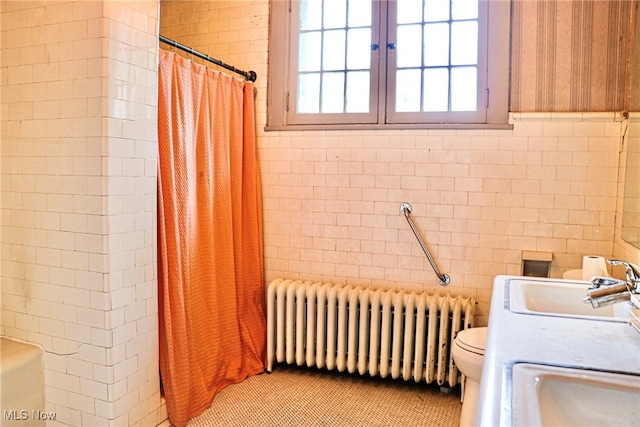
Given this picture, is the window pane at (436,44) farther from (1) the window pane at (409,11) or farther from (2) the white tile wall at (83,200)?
(2) the white tile wall at (83,200)

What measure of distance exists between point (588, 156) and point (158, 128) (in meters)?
2.20

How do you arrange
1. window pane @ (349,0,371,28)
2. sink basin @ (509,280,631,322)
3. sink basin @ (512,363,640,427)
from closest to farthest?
1. sink basin @ (512,363,640,427)
2. sink basin @ (509,280,631,322)
3. window pane @ (349,0,371,28)

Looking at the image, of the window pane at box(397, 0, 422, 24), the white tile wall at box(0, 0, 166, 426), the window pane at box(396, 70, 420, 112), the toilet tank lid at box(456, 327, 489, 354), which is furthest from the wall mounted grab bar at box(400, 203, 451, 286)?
the white tile wall at box(0, 0, 166, 426)

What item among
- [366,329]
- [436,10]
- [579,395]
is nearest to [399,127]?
[436,10]

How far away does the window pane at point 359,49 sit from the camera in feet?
9.98

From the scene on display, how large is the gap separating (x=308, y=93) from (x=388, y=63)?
1.75 feet

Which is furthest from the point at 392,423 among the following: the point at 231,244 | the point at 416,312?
the point at 231,244

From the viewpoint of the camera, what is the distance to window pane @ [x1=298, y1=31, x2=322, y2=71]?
315cm

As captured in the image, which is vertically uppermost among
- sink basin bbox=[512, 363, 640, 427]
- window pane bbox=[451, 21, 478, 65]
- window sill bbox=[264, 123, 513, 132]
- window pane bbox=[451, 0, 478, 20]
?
window pane bbox=[451, 0, 478, 20]

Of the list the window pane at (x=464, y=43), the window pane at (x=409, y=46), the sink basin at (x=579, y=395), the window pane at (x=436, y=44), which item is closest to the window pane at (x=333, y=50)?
the window pane at (x=409, y=46)

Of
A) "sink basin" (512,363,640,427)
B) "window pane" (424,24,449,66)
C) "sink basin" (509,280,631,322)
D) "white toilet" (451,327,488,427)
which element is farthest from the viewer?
"window pane" (424,24,449,66)

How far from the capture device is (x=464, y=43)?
2.87 m

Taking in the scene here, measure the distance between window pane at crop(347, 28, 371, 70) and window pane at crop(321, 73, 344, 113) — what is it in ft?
0.35

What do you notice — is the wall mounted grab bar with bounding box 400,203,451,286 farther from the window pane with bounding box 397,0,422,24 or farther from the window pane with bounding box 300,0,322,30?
the window pane with bounding box 300,0,322,30
